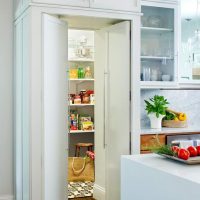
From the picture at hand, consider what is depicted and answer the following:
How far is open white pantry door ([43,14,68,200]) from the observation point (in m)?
3.72

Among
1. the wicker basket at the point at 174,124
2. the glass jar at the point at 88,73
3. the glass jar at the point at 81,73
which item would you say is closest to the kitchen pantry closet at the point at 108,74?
the wicker basket at the point at 174,124

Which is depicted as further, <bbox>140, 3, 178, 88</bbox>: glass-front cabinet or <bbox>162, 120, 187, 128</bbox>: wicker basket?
<bbox>162, 120, 187, 128</bbox>: wicker basket

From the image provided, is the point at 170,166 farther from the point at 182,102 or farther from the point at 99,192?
the point at 182,102

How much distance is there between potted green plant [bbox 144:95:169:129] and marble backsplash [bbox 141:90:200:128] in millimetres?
280

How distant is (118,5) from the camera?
4031 mm

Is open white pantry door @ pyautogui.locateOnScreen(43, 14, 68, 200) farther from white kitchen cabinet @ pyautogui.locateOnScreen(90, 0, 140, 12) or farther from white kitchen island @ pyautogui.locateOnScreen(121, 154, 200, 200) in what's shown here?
white kitchen island @ pyautogui.locateOnScreen(121, 154, 200, 200)

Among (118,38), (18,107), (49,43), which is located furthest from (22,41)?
(118,38)

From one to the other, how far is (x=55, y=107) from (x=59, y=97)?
0.11m

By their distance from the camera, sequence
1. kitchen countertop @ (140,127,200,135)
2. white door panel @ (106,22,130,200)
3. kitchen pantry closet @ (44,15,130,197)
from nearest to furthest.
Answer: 1. kitchen pantry closet @ (44,15,130,197)
2. white door panel @ (106,22,130,200)
3. kitchen countertop @ (140,127,200,135)

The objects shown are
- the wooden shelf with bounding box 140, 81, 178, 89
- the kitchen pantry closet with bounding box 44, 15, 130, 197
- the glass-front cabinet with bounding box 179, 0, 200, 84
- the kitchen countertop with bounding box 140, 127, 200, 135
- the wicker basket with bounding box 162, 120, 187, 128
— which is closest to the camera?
the kitchen pantry closet with bounding box 44, 15, 130, 197

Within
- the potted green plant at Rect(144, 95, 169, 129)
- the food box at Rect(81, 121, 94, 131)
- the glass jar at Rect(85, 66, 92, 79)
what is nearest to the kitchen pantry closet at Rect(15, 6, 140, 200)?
the potted green plant at Rect(144, 95, 169, 129)

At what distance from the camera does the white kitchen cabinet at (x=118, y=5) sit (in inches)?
155

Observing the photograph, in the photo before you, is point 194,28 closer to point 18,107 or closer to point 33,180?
point 18,107

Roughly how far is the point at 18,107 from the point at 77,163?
8.26 ft
